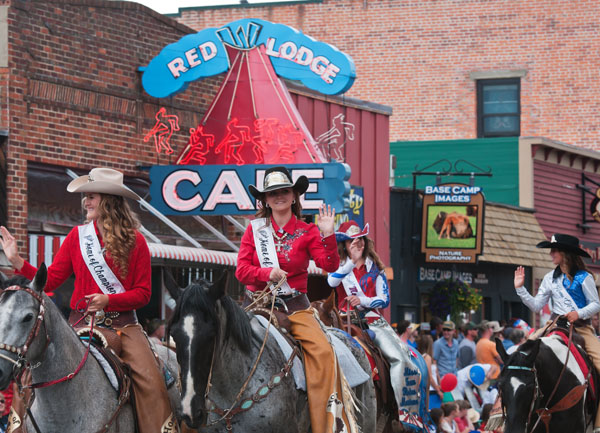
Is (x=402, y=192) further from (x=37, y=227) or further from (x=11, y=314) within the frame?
(x=11, y=314)

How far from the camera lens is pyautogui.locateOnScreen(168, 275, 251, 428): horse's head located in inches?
292

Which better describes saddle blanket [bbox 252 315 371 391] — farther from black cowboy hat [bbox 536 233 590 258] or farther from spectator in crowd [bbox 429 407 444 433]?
spectator in crowd [bbox 429 407 444 433]

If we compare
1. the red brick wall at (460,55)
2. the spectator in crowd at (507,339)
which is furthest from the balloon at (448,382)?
the red brick wall at (460,55)

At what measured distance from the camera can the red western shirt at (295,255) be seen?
8.90 m

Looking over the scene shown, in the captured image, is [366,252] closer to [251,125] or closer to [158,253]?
[158,253]

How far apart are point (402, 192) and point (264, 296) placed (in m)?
19.5

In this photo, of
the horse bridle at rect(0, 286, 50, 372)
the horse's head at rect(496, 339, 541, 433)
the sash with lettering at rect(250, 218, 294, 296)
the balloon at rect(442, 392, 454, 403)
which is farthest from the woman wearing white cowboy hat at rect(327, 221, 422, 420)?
the balloon at rect(442, 392, 454, 403)

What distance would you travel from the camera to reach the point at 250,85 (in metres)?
19.4

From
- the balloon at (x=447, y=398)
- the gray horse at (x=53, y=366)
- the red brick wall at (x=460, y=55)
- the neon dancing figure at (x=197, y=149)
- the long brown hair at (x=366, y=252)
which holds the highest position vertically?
the red brick wall at (x=460, y=55)

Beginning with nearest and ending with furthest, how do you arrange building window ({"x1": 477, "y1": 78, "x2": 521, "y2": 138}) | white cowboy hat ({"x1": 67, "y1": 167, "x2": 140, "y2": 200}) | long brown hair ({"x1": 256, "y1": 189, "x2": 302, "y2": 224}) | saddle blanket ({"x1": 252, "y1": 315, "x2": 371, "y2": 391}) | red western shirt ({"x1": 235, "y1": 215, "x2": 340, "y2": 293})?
white cowboy hat ({"x1": 67, "y1": 167, "x2": 140, "y2": 200}) → saddle blanket ({"x1": 252, "y1": 315, "x2": 371, "y2": 391}) → red western shirt ({"x1": 235, "y1": 215, "x2": 340, "y2": 293}) → long brown hair ({"x1": 256, "y1": 189, "x2": 302, "y2": 224}) → building window ({"x1": 477, "y1": 78, "x2": 521, "y2": 138})

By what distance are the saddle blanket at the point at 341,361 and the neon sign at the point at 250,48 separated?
366 inches

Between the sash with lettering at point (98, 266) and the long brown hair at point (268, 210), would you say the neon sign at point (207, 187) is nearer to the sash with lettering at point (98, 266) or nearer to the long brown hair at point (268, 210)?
the long brown hair at point (268, 210)

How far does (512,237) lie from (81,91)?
1684cm

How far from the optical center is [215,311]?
7.73 m
